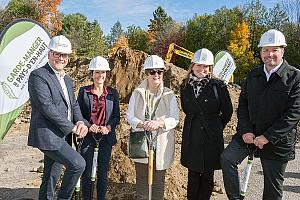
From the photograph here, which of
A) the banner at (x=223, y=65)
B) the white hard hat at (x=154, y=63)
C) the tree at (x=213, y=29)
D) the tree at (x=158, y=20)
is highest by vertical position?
the tree at (x=158, y=20)

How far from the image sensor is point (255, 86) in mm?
3980

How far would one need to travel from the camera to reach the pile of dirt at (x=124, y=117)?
225 inches

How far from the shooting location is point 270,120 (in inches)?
153

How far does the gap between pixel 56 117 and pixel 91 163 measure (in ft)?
2.81

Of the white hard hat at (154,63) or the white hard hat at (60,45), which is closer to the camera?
the white hard hat at (60,45)

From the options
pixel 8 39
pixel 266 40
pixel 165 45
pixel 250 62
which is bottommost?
pixel 266 40

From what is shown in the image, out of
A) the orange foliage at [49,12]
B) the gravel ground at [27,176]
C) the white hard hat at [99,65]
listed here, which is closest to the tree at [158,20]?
A: the orange foliage at [49,12]

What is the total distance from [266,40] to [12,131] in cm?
1028

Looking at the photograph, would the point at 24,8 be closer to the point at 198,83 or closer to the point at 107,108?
the point at 107,108

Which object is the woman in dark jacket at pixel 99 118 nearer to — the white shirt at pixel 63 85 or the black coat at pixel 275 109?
the white shirt at pixel 63 85

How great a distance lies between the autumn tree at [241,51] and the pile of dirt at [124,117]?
52.9 feet

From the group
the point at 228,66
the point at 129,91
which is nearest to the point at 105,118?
the point at 129,91

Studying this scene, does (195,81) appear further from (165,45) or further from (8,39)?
(165,45)

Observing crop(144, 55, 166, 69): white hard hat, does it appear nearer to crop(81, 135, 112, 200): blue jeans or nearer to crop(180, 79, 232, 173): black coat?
crop(180, 79, 232, 173): black coat
